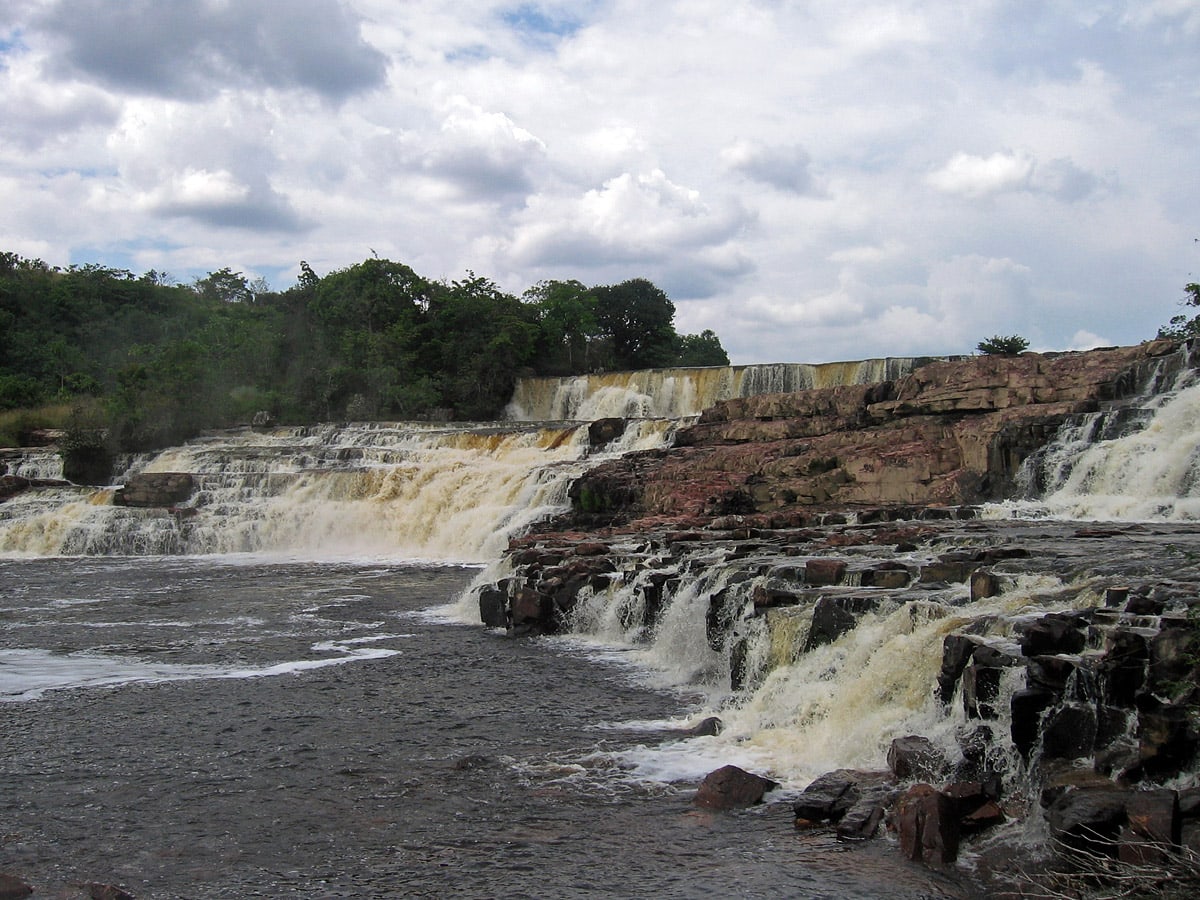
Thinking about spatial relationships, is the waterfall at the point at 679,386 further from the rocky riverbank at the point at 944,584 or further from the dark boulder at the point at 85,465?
the dark boulder at the point at 85,465

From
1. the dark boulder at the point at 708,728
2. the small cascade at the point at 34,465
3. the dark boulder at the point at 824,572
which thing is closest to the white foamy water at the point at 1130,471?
the dark boulder at the point at 824,572

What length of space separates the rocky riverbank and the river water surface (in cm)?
84

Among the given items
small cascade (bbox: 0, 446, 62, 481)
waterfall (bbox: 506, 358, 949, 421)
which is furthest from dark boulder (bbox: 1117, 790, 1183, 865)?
small cascade (bbox: 0, 446, 62, 481)

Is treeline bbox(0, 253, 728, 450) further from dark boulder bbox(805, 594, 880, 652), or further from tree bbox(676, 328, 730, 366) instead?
dark boulder bbox(805, 594, 880, 652)

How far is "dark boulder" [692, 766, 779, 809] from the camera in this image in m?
8.87

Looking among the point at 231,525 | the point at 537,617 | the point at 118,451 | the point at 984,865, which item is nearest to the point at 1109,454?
the point at 537,617

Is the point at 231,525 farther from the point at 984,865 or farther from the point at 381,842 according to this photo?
the point at 984,865

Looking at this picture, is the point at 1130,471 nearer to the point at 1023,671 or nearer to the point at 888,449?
the point at 888,449

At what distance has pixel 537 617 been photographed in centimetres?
1766

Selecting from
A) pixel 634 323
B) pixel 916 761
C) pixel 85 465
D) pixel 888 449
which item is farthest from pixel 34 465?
pixel 916 761

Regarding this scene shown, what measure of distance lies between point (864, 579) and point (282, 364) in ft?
160

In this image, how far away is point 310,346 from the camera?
58.6 meters

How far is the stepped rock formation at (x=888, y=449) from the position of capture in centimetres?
2592

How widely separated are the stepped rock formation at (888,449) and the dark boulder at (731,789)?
16.7m
